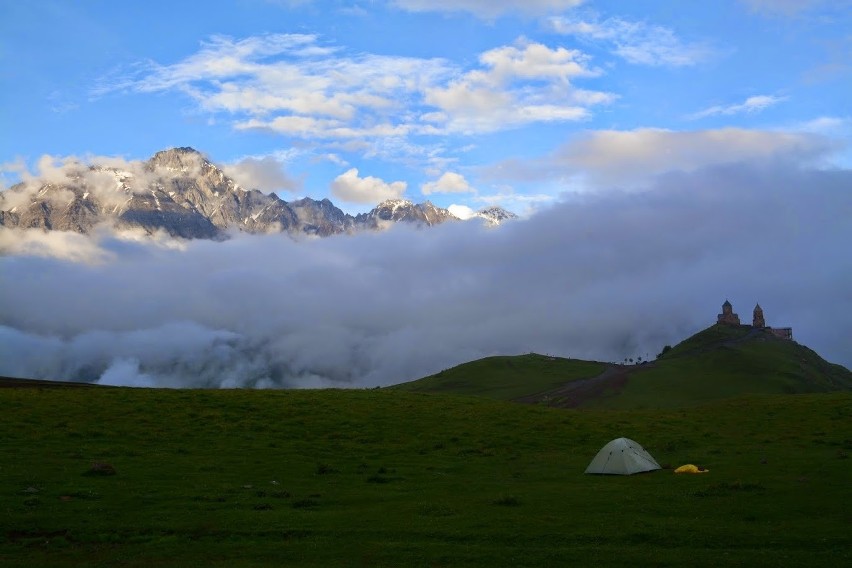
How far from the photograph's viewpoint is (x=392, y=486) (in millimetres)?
38750

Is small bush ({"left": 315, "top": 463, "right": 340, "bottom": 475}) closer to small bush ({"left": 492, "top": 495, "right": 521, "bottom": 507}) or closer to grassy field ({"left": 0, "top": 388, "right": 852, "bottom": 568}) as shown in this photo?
grassy field ({"left": 0, "top": 388, "right": 852, "bottom": 568})

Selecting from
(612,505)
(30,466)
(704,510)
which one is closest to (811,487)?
(704,510)

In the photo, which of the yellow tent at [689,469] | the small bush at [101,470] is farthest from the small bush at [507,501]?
the small bush at [101,470]

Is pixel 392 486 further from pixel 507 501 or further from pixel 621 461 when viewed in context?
pixel 621 461

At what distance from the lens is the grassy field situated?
2555cm

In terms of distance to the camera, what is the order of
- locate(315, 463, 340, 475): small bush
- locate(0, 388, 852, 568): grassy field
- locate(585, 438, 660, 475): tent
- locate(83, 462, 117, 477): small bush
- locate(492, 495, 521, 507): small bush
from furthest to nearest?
locate(315, 463, 340, 475): small bush, locate(585, 438, 660, 475): tent, locate(83, 462, 117, 477): small bush, locate(492, 495, 521, 507): small bush, locate(0, 388, 852, 568): grassy field

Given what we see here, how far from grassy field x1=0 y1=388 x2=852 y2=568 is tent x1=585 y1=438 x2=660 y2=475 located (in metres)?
0.91

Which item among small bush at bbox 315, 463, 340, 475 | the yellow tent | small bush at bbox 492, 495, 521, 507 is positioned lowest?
small bush at bbox 492, 495, 521, 507

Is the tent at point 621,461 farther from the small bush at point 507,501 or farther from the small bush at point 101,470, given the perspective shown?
the small bush at point 101,470

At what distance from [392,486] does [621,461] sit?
1343 centimetres

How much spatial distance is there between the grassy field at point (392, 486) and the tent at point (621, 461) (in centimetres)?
91

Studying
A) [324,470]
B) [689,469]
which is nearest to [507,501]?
[324,470]

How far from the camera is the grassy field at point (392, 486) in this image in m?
25.5

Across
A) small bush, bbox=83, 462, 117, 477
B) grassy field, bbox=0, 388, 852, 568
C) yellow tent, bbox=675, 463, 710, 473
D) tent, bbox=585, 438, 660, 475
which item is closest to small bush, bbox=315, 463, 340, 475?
grassy field, bbox=0, 388, 852, 568
